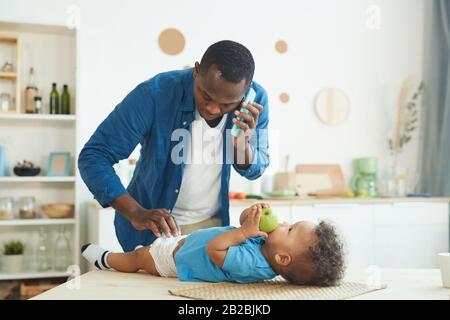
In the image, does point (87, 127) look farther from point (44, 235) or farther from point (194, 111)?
point (194, 111)

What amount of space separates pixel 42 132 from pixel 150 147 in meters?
2.06

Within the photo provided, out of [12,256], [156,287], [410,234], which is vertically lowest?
[12,256]

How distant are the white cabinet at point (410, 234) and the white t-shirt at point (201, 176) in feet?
6.50

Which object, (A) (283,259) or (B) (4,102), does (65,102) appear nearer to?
(B) (4,102)

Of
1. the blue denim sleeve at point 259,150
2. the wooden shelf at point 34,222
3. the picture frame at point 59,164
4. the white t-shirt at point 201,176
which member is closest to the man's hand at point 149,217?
the white t-shirt at point 201,176

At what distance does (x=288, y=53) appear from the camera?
3.91m

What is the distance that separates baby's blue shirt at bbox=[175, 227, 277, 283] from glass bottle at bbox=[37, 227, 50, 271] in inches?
85.9

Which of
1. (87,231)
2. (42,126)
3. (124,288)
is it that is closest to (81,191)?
(87,231)

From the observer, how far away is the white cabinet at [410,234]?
3.45 metres

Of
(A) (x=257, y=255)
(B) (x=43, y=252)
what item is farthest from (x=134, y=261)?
(B) (x=43, y=252)

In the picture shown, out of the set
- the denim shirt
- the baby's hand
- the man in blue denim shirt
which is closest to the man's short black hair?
the man in blue denim shirt

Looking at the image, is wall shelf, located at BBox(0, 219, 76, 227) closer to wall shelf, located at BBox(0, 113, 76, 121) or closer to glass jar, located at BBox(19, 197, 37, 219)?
glass jar, located at BBox(19, 197, 37, 219)

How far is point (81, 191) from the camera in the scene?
3.50m

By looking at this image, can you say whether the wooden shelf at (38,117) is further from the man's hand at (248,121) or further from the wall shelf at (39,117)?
the man's hand at (248,121)
